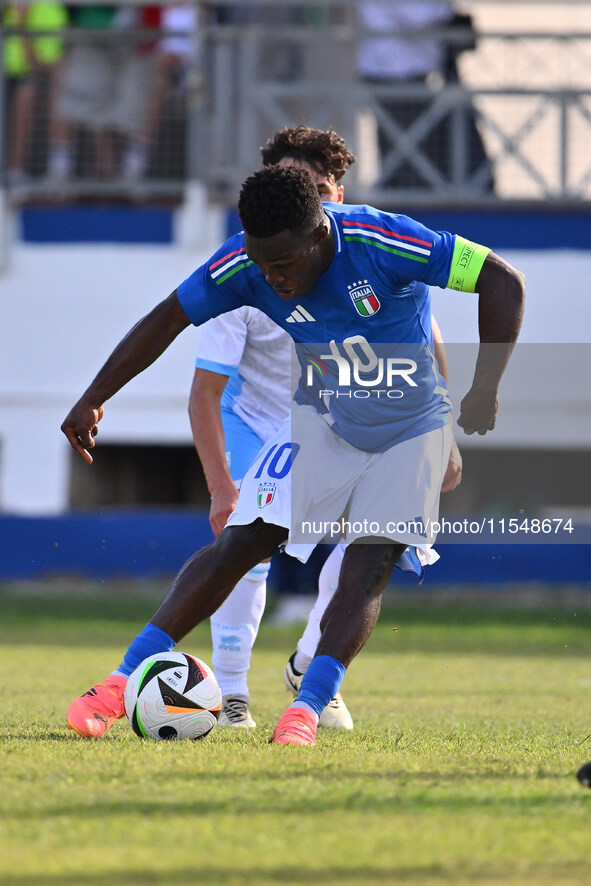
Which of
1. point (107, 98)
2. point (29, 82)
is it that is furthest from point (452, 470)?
point (29, 82)

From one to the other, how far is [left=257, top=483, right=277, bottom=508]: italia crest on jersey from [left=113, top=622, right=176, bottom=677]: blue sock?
58 cm

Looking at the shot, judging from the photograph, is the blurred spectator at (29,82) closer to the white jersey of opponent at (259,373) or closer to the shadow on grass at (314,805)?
the white jersey of opponent at (259,373)

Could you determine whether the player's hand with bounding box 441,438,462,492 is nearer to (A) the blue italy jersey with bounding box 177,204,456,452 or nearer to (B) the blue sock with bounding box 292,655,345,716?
(A) the blue italy jersey with bounding box 177,204,456,452

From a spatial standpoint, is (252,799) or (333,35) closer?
(252,799)

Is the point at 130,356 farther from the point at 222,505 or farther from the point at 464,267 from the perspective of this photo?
the point at 464,267

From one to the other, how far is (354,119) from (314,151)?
8889 mm

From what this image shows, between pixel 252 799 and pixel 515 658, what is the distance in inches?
271

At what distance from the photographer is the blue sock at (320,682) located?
4195 mm

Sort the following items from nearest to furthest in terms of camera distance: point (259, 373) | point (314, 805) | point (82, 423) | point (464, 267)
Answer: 1. point (314, 805)
2. point (464, 267)
3. point (82, 423)
4. point (259, 373)

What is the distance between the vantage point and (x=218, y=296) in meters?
4.59

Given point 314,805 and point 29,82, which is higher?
point 29,82

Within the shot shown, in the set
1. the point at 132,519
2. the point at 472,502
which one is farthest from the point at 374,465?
the point at 472,502

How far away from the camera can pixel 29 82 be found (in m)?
14.7

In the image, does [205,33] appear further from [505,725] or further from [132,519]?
[505,725]
